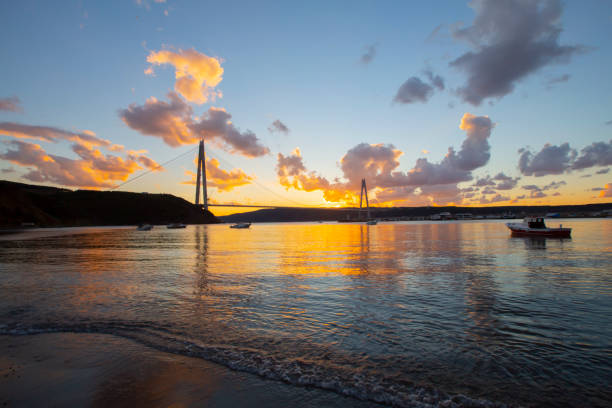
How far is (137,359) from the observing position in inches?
213

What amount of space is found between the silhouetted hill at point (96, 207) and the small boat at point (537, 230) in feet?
418

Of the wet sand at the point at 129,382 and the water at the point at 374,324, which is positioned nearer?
the wet sand at the point at 129,382

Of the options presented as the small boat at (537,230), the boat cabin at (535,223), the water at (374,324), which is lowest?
the water at (374,324)

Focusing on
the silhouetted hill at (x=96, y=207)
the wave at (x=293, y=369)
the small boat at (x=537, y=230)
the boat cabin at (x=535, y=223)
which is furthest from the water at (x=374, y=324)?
the silhouetted hill at (x=96, y=207)

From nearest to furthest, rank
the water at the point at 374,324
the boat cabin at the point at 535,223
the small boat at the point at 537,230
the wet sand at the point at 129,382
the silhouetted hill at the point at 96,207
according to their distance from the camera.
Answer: the wet sand at the point at 129,382, the water at the point at 374,324, the small boat at the point at 537,230, the boat cabin at the point at 535,223, the silhouetted hill at the point at 96,207

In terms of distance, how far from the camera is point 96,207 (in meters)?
143

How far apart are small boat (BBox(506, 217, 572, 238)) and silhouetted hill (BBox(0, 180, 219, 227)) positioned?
5010 inches

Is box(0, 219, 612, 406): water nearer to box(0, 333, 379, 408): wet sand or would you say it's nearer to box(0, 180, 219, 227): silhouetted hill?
box(0, 333, 379, 408): wet sand

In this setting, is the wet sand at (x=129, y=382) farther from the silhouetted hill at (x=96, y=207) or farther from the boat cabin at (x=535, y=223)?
the silhouetted hill at (x=96, y=207)

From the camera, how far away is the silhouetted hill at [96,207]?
108 metres

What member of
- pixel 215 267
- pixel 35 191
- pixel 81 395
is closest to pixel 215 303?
pixel 81 395

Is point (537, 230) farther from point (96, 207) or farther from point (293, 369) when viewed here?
point (96, 207)

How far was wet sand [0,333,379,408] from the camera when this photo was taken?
13.5 ft

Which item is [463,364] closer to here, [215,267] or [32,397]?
[32,397]
